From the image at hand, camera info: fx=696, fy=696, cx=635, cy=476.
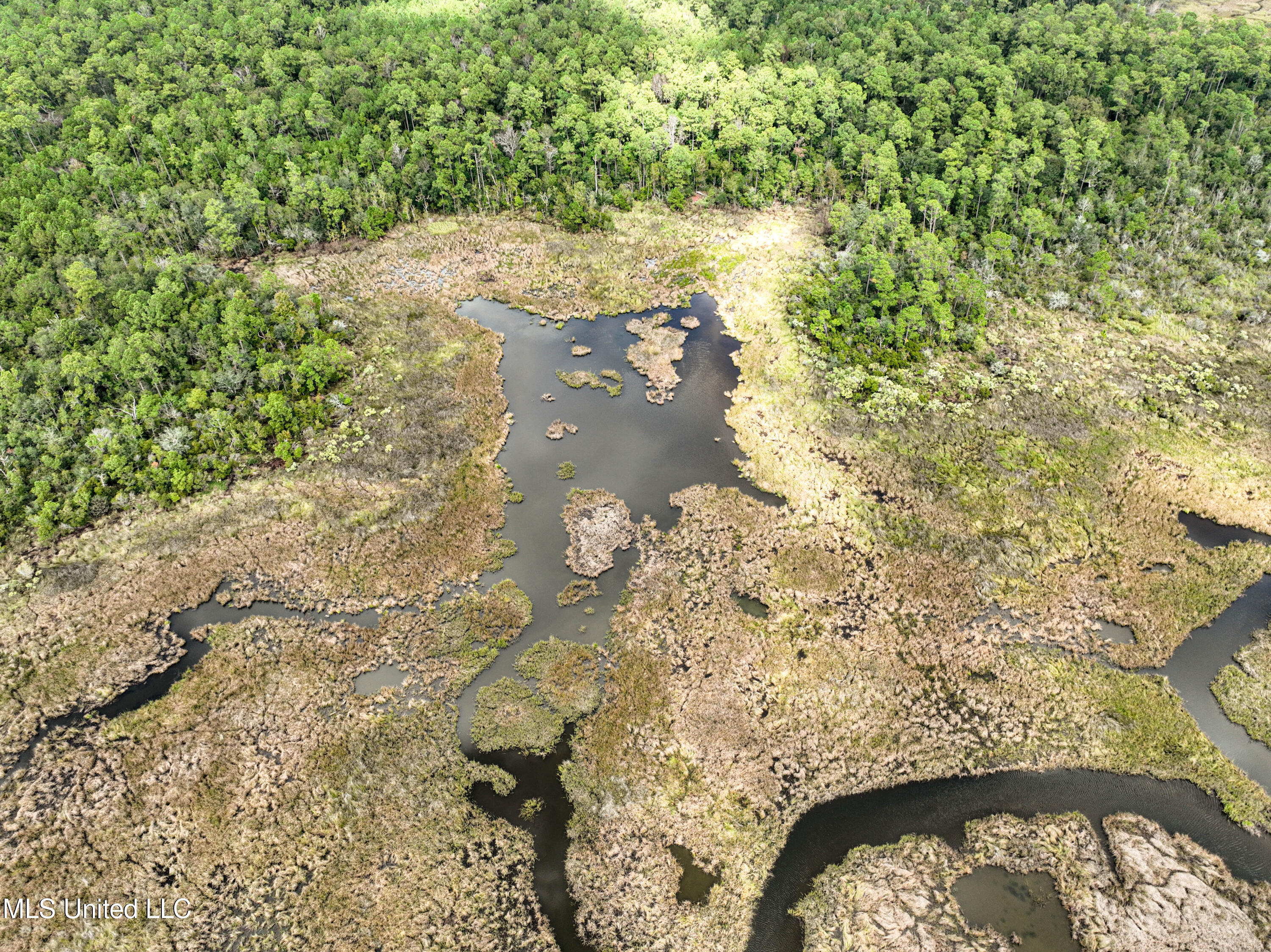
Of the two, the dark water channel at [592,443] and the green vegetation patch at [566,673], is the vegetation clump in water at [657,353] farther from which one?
the green vegetation patch at [566,673]

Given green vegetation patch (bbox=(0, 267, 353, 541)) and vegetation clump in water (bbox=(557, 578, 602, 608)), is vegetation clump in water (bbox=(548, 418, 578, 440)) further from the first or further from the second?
green vegetation patch (bbox=(0, 267, 353, 541))

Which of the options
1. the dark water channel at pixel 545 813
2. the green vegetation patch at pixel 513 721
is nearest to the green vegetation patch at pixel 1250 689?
the dark water channel at pixel 545 813

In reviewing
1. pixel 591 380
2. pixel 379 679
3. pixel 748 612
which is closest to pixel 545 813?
pixel 379 679

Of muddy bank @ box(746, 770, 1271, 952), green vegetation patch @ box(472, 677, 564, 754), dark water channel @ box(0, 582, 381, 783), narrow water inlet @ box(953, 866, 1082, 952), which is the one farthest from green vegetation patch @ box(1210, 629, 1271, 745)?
dark water channel @ box(0, 582, 381, 783)

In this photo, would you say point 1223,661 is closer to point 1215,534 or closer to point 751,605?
point 1215,534

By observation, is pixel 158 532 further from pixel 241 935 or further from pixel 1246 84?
pixel 1246 84
